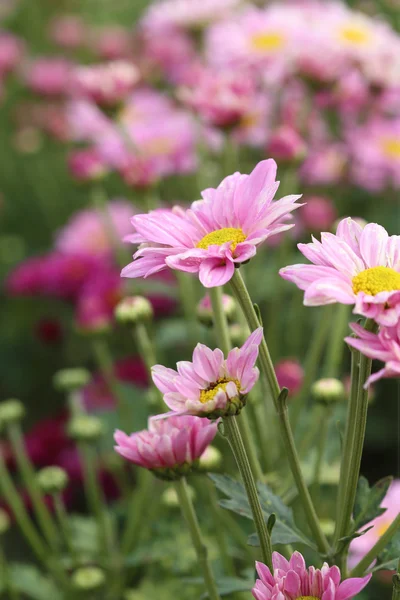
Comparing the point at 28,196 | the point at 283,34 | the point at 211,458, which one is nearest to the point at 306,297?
the point at 211,458

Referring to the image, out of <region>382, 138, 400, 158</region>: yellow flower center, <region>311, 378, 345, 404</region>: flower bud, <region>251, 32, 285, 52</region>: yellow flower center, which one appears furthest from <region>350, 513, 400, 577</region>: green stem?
<region>382, 138, 400, 158</region>: yellow flower center

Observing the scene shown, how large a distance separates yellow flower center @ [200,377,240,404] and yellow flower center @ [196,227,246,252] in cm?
7

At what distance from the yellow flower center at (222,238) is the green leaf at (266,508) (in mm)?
133

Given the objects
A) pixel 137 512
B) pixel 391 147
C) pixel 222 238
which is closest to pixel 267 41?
pixel 391 147

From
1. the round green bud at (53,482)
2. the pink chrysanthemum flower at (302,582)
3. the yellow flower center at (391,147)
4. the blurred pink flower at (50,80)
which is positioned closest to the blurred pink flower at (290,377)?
the round green bud at (53,482)

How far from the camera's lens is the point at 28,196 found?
2.04 m

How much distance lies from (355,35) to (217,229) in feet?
2.79

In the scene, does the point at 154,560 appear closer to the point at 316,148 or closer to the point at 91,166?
the point at 91,166

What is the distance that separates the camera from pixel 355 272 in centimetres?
41

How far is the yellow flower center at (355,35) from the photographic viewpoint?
1.20m

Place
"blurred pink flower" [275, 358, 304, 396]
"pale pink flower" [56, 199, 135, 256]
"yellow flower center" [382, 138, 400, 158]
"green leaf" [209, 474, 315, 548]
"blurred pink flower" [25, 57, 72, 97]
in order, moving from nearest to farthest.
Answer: "green leaf" [209, 474, 315, 548], "blurred pink flower" [275, 358, 304, 396], "yellow flower center" [382, 138, 400, 158], "pale pink flower" [56, 199, 135, 256], "blurred pink flower" [25, 57, 72, 97]

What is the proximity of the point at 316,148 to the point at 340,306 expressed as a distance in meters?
0.54

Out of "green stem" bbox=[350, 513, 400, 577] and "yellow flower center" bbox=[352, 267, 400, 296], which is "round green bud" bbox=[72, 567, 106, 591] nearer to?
"green stem" bbox=[350, 513, 400, 577]

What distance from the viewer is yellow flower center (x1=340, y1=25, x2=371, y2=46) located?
1195 mm
